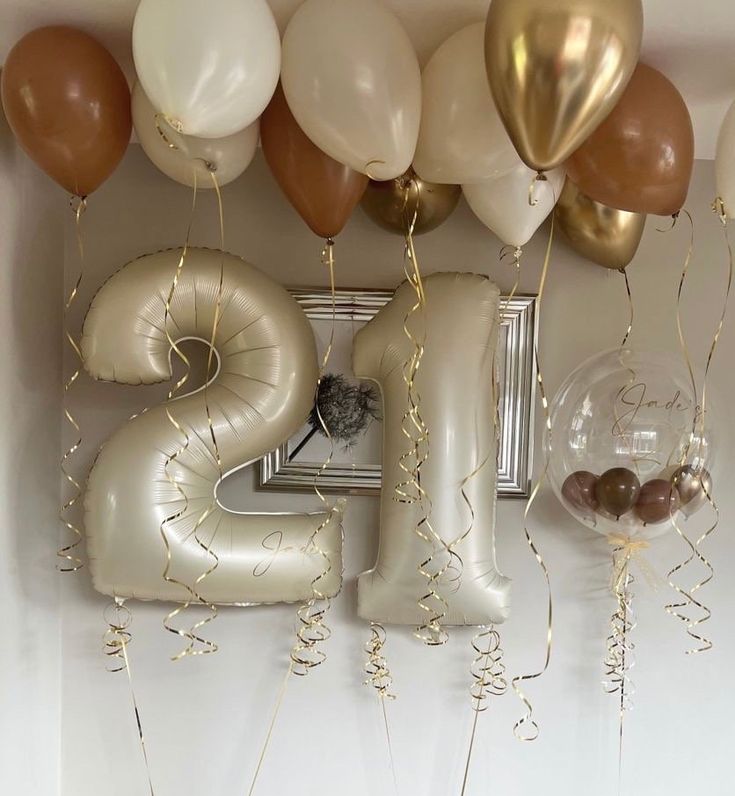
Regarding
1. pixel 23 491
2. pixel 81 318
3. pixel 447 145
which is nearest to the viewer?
pixel 447 145

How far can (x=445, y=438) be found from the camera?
1344 millimetres

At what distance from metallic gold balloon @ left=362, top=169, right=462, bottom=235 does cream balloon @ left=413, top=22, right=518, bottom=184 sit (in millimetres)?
194

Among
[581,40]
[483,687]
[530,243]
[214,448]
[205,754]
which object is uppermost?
[581,40]

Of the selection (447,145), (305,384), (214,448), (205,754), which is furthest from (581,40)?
(205,754)

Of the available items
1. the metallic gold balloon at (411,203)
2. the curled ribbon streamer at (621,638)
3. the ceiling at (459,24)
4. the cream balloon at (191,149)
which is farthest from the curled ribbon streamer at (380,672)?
the ceiling at (459,24)

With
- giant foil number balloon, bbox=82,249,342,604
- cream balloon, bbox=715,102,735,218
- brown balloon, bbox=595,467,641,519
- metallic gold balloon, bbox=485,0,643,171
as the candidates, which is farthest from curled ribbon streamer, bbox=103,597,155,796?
cream balloon, bbox=715,102,735,218

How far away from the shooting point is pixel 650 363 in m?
1.34

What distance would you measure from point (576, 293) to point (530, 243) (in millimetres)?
137

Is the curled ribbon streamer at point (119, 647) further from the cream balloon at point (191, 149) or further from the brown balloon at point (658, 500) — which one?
the brown balloon at point (658, 500)

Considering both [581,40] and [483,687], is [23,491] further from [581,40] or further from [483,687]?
[581,40]

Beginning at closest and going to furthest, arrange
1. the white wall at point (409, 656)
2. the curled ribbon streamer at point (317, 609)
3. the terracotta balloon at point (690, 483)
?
the terracotta balloon at point (690, 483) < the curled ribbon streamer at point (317, 609) < the white wall at point (409, 656)

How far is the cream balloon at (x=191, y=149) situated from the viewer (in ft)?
3.74

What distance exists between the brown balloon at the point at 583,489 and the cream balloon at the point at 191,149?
30.5 inches

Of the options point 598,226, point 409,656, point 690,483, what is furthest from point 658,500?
point 409,656
